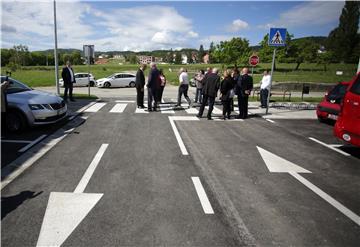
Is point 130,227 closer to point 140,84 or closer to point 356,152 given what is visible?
point 356,152

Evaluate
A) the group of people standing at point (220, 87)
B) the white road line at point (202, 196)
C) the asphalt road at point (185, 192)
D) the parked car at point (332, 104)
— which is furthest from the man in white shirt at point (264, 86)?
the white road line at point (202, 196)

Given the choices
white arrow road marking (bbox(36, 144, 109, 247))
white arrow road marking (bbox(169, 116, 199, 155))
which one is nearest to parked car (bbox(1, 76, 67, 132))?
white arrow road marking (bbox(169, 116, 199, 155))

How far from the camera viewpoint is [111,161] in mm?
5707

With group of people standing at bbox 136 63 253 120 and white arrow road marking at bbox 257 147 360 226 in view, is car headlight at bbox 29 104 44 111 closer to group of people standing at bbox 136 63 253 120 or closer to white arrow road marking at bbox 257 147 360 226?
group of people standing at bbox 136 63 253 120

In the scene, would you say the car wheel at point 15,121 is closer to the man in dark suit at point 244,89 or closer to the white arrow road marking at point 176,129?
the white arrow road marking at point 176,129

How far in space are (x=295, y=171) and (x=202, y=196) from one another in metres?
2.39

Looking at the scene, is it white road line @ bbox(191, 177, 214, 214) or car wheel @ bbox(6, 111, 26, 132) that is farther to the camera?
car wheel @ bbox(6, 111, 26, 132)

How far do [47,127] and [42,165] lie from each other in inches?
140

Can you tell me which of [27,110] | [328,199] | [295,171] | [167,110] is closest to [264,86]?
[167,110]

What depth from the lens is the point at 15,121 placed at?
7.68m

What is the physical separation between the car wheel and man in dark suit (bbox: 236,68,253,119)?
7.84 meters

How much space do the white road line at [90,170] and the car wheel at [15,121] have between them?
2.81 meters

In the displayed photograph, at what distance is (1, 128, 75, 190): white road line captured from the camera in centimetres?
467

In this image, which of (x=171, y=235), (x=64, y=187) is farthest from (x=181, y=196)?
(x=64, y=187)
